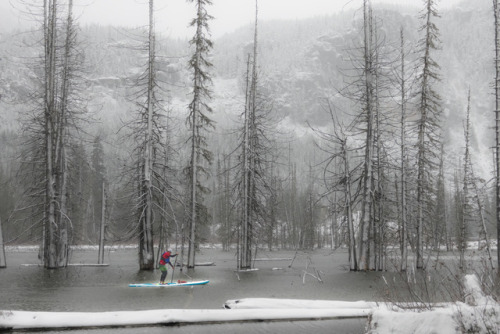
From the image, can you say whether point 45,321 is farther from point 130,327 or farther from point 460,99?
point 460,99

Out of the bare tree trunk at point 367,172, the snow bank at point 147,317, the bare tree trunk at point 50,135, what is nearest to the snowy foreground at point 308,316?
the snow bank at point 147,317

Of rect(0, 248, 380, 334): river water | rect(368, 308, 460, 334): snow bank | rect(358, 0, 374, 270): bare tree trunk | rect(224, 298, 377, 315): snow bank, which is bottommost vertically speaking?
rect(0, 248, 380, 334): river water

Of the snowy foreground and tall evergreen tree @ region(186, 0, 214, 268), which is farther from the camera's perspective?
tall evergreen tree @ region(186, 0, 214, 268)

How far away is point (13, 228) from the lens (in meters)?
57.6

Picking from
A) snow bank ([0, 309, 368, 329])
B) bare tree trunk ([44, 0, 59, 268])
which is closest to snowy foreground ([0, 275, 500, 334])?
snow bank ([0, 309, 368, 329])

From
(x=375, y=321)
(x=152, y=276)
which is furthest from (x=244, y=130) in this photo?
(x=375, y=321)

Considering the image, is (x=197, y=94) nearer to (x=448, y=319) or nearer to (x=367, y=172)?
(x=367, y=172)

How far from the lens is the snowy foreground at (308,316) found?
23.4ft

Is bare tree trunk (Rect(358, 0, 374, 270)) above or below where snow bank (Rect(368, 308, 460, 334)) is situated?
above

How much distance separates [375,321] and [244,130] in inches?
803

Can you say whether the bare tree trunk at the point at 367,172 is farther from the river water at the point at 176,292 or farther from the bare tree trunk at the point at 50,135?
the bare tree trunk at the point at 50,135

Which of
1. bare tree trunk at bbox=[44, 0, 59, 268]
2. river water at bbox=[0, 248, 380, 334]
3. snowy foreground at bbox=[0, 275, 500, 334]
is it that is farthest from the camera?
bare tree trunk at bbox=[44, 0, 59, 268]

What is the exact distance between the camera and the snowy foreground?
7.14 metres

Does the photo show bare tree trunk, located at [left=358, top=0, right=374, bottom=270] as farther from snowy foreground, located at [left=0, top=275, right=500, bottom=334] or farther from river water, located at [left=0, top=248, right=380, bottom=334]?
snowy foreground, located at [left=0, top=275, right=500, bottom=334]
